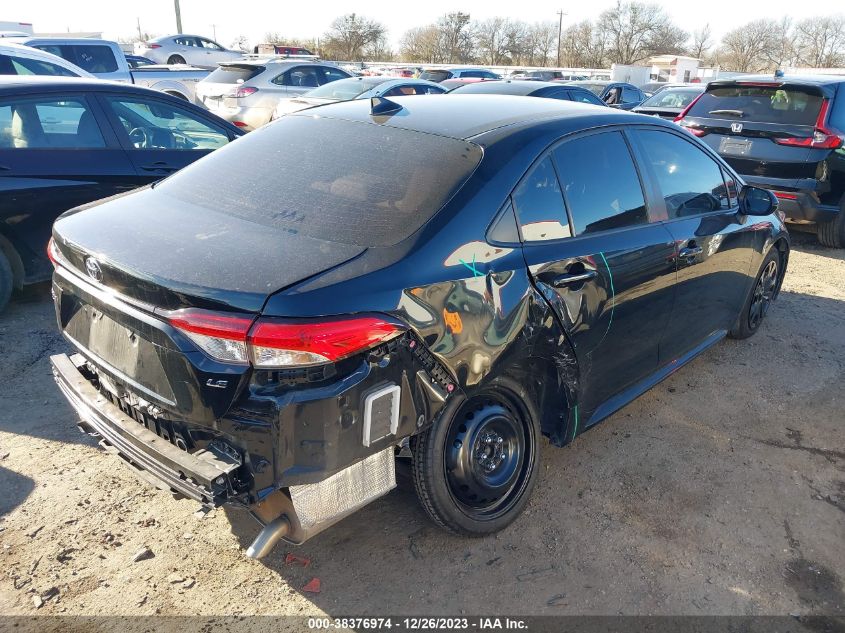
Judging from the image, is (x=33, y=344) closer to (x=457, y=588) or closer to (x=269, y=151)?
(x=269, y=151)

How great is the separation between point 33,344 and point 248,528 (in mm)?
2539

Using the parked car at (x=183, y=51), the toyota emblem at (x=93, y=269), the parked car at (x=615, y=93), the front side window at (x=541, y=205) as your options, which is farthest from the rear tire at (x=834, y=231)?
the parked car at (x=183, y=51)

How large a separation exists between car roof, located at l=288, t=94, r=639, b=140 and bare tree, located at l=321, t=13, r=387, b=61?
59.3m

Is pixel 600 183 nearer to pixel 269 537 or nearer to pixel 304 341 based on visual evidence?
pixel 304 341

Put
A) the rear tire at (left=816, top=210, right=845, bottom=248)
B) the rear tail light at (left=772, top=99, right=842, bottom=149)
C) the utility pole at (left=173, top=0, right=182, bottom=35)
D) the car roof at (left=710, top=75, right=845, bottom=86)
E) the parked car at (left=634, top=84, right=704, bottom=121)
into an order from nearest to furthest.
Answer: the rear tail light at (left=772, top=99, right=842, bottom=149), the car roof at (left=710, top=75, right=845, bottom=86), the rear tire at (left=816, top=210, right=845, bottom=248), the parked car at (left=634, top=84, right=704, bottom=121), the utility pole at (left=173, top=0, right=182, bottom=35)

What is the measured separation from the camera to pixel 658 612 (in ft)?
8.34

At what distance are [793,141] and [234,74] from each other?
32.2 ft

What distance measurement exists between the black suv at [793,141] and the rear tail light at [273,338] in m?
6.48

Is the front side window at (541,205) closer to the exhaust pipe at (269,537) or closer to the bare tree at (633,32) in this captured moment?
the exhaust pipe at (269,537)

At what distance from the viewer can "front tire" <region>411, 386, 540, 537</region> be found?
2574mm

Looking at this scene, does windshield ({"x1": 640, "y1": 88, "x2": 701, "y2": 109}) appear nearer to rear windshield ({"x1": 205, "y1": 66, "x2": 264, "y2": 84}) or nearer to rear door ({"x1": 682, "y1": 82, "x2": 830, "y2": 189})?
rear door ({"x1": 682, "y1": 82, "x2": 830, "y2": 189})

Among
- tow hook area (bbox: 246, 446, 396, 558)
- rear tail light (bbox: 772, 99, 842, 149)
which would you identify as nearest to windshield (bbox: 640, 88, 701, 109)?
rear tail light (bbox: 772, 99, 842, 149)

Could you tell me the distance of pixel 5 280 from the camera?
4691 mm

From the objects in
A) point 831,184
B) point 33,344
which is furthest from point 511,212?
point 831,184
